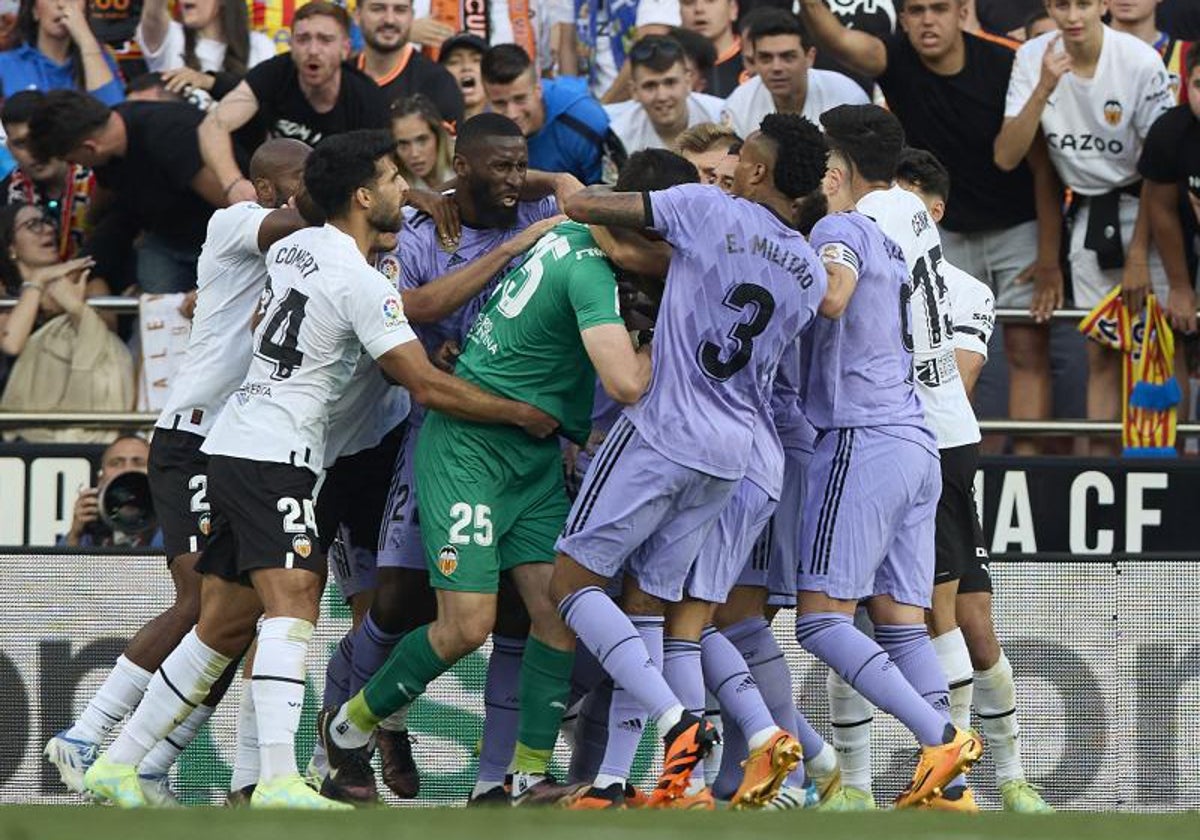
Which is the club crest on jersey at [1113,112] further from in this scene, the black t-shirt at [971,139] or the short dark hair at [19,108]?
the short dark hair at [19,108]

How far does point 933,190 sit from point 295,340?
2772 mm

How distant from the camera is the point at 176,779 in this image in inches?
377

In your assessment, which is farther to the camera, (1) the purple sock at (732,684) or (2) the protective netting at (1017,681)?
(2) the protective netting at (1017,681)

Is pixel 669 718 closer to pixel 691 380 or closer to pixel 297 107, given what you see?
pixel 691 380

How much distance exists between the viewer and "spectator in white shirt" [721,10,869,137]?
11211 millimetres

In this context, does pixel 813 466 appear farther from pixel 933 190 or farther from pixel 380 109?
pixel 380 109

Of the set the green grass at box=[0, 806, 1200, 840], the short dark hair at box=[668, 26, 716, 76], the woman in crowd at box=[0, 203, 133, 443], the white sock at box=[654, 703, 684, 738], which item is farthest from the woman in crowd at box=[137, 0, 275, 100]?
the green grass at box=[0, 806, 1200, 840]

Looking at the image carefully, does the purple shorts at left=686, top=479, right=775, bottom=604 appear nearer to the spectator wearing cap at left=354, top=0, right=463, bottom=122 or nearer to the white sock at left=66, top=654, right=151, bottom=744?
the white sock at left=66, top=654, right=151, bottom=744

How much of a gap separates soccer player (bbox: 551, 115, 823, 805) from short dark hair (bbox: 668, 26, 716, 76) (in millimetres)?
4045

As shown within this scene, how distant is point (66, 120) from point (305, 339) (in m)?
3.67

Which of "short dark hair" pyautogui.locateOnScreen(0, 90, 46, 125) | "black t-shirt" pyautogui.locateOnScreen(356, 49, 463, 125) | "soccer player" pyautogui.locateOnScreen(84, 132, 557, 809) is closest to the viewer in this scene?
"soccer player" pyautogui.locateOnScreen(84, 132, 557, 809)

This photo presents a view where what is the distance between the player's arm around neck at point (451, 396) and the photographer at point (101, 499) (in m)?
2.77

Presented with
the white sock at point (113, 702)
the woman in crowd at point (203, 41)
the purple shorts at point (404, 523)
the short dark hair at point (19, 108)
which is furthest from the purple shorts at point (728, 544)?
the short dark hair at point (19, 108)

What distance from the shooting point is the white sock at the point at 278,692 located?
767 centimetres
